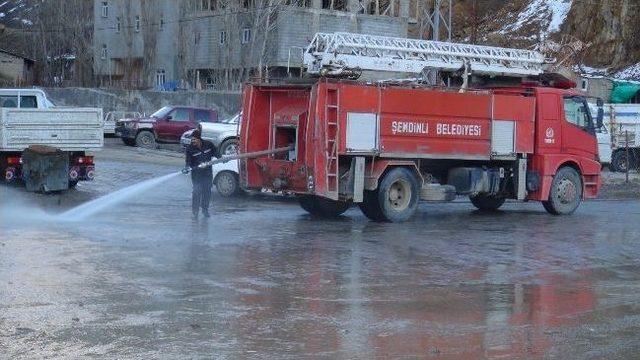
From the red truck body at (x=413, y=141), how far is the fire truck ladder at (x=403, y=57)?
3.34 ft

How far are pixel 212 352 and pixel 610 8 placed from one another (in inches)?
1782

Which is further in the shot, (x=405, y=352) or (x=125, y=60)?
(x=125, y=60)

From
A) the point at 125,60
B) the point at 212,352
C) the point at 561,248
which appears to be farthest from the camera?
the point at 125,60

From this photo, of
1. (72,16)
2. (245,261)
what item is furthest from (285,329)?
(72,16)

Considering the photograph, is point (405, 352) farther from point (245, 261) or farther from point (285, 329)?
point (245, 261)

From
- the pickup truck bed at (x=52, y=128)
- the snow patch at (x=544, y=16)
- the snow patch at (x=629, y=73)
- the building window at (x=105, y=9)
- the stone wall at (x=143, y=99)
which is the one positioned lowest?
the pickup truck bed at (x=52, y=128)

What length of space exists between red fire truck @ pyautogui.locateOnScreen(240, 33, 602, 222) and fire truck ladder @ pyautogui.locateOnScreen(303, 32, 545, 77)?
3.21 feet

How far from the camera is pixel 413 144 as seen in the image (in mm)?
18578

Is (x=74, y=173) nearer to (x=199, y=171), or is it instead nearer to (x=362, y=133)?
(x=199, y=171)

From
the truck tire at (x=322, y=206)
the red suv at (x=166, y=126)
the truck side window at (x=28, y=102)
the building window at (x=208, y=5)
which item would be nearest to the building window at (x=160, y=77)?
the building window at (x=208, y=5)

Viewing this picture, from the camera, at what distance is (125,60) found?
212 ft

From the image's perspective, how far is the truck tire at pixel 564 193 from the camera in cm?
2086

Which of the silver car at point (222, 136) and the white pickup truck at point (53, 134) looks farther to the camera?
the silver car at point (222, 136)

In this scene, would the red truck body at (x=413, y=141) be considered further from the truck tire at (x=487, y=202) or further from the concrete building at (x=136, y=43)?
the concrete building at (x=136, y=43)
